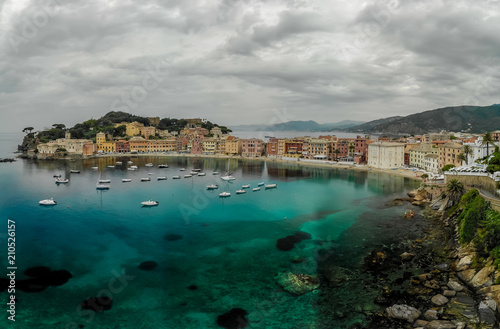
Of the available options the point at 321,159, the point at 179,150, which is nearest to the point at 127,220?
the point at 321,159

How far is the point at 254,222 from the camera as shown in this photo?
1102 inches

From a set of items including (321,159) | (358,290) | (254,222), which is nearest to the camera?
(358,290)

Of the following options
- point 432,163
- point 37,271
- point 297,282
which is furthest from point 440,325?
point 432,163

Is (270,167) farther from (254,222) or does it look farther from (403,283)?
(403,283)

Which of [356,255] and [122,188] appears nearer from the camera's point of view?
[356,255]

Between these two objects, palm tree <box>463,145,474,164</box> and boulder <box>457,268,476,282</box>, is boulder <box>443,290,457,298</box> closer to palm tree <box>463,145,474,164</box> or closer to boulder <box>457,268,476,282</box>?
boulder <box>457,268,476,282</box>

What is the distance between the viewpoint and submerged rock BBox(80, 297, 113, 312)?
14188mm

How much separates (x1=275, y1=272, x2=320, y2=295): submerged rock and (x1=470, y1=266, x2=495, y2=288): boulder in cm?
746

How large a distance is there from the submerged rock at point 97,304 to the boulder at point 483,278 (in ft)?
56.5

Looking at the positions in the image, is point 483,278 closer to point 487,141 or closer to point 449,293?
point 449,293

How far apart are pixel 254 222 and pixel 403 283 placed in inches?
554

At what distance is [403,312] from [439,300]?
7.40 feet

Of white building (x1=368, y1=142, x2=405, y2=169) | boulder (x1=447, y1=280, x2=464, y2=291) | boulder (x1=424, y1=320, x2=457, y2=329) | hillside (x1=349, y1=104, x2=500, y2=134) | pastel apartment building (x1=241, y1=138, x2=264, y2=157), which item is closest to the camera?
boulder (x1=424, y1=320, x2=457, y2=329)

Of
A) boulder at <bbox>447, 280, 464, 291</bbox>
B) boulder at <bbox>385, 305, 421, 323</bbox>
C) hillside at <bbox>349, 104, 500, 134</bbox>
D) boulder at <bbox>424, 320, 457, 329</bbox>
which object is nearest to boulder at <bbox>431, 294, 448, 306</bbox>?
boulder at <bbox>447, 280, 464, 291</bbox>
